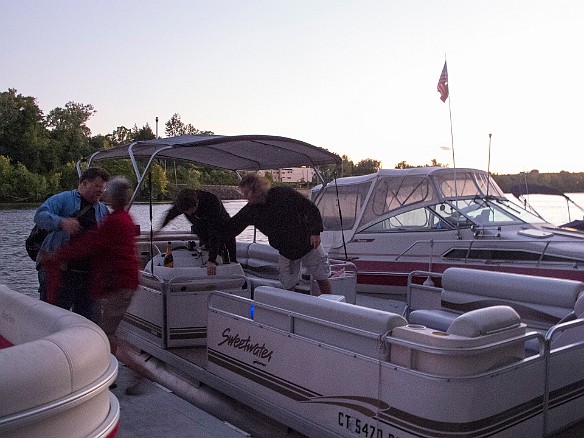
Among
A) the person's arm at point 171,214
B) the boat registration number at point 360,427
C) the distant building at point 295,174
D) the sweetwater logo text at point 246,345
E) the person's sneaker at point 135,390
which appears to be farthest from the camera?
the distant building at point 295,174

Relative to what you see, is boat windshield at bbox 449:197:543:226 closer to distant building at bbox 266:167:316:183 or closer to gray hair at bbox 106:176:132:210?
distant building at bbox 266:167:316:183

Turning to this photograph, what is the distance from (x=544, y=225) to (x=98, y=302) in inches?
280

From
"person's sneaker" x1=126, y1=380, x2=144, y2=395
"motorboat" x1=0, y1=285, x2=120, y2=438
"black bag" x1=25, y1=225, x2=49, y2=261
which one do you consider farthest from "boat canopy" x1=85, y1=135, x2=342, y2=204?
"motorboat" x1=0, y1=285, x2=120, y2=438

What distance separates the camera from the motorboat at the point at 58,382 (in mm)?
2115

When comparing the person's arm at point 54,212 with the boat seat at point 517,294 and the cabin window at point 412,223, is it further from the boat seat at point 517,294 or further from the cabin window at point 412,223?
the cabin window at point 412,223

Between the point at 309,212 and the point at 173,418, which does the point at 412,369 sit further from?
the point at 309,212

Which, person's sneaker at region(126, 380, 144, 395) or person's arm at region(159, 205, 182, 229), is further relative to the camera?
person's arm at region(159, 205, 182, 229)

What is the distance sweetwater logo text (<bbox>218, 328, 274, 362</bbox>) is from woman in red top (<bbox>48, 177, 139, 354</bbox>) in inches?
30.3

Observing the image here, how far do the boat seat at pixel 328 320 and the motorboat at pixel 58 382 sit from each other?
1.21 meters

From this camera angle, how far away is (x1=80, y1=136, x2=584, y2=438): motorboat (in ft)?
9.70

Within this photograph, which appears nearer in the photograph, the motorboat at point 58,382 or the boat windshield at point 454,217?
the motorboat at point 58,382

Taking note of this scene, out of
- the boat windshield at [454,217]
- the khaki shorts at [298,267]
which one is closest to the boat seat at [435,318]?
the khaki shorts at [298,267]

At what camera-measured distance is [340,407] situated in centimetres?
335

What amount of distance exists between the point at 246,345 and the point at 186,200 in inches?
75.1
